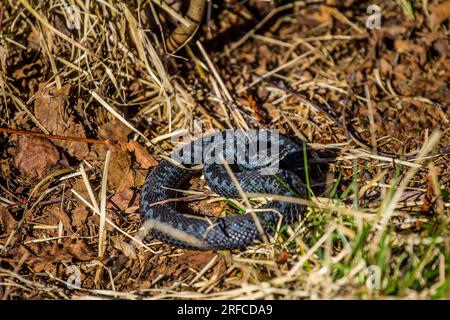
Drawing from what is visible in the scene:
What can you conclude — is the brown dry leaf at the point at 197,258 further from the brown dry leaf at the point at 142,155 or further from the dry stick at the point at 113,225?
the brown dry leaf at the point at 142,155

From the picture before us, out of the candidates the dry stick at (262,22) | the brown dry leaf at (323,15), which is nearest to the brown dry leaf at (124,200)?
the dry stick at (262,22)

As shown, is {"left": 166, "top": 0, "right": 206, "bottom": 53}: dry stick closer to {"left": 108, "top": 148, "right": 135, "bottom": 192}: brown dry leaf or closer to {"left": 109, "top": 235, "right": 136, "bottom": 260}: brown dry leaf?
{"left": 108, "top": 148, "right": 135, "bottom": 192}: brown dry leaf

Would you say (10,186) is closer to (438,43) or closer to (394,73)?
(394,73)

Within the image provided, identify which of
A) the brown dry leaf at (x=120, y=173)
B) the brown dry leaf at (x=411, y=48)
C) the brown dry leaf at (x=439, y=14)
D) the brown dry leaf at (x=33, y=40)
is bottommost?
the brown dry leaf at (x=120, y=173)

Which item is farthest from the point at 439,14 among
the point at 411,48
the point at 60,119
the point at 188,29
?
the point at 60,119

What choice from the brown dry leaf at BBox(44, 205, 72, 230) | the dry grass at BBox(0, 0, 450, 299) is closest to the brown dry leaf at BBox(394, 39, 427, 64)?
the dry grass at BBox(0, 0, 450, 299)
